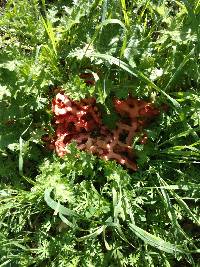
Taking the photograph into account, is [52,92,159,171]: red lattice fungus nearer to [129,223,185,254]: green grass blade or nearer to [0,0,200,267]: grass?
[0,0,200,267]: grass

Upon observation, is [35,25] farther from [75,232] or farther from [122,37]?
[75,232]

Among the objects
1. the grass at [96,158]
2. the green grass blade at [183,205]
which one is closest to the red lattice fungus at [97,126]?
the grass at [96,158]

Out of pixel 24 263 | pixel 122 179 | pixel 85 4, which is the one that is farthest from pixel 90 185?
pixel 85 4

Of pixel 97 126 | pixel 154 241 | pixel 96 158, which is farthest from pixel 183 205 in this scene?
pixel 97 126

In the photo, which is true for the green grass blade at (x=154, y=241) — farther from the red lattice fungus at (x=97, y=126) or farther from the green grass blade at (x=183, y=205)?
the red lattice fungus at (x=97, y=126)

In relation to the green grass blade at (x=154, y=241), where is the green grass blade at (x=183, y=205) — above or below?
above

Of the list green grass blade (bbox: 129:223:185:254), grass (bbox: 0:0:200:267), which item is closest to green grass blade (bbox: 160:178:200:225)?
grass (bbox: 0:0:200:267)

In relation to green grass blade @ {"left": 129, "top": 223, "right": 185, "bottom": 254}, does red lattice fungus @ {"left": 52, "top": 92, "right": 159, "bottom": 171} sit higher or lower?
higher
